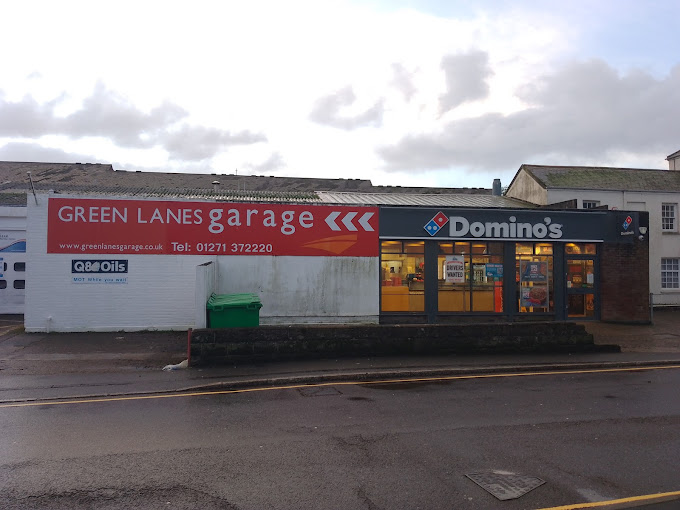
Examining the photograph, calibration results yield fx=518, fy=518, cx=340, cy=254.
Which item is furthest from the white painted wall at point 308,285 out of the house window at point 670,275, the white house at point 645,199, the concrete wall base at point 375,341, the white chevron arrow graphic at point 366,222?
the house window at point 670,275

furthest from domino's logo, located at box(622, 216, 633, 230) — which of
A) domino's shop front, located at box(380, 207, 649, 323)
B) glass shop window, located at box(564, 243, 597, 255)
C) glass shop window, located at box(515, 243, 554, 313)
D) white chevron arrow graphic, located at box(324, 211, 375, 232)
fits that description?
white chevron arrow graphic, located at box(324, 211, 375, 232)

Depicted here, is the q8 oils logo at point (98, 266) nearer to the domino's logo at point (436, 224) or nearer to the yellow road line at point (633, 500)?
the domino's logo at point (436, 224)

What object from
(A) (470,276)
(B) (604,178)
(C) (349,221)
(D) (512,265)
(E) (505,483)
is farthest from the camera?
(B) (604,178)

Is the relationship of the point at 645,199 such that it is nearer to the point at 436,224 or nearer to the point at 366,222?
the point at 436,224

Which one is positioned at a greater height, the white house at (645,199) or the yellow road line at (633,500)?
the white house at (645,199)

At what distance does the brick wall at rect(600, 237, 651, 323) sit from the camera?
19516mm

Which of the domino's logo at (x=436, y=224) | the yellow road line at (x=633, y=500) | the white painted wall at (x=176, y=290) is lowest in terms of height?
the yellow road line at (x=633, y=500)

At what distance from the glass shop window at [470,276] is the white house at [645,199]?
829 centimetres

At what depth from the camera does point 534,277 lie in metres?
19.4

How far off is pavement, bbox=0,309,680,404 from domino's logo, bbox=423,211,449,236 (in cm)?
626

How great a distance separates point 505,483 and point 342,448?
6.72ft

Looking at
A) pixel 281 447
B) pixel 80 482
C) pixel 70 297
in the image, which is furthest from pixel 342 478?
pixel 70 297

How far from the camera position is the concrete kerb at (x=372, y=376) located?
959 centimetres

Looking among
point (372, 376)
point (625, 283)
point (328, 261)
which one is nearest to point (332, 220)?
point (328, 261)
